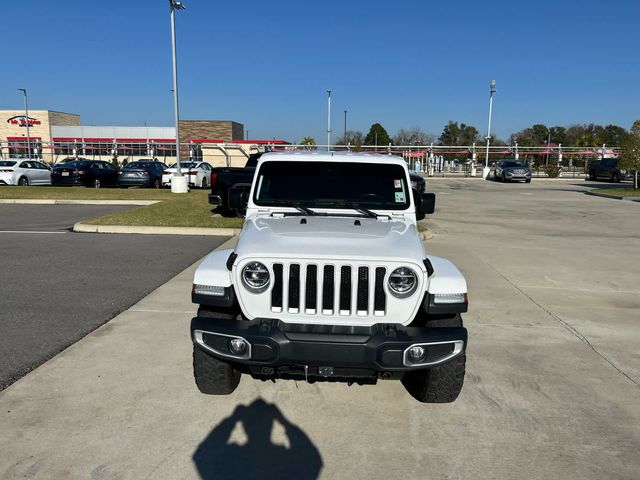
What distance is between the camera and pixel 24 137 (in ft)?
218

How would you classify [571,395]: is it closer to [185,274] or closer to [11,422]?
[11,422]

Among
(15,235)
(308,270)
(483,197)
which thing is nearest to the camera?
(308,270)

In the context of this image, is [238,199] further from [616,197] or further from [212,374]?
[616,197]

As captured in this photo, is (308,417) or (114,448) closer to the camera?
(114,448)

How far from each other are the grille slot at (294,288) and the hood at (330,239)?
0.31 feet

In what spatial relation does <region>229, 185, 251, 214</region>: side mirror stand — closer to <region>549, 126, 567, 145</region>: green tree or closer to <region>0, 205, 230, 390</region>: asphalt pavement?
<region>0, 205, 230, 390</region>: asphalt pavement

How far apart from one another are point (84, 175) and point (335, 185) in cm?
2253

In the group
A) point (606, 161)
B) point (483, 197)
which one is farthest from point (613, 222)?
point (606, 161)

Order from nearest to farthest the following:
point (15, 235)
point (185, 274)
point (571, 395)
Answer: point (571, 395) < point (185, 274) < point (15, 235)

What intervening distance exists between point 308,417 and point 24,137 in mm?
75748

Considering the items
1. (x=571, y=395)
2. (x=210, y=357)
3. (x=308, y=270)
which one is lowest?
(x=571, y=395)

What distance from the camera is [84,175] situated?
2367cm

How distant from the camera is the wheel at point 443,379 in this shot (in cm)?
340

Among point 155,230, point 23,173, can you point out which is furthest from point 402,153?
point 155,230
